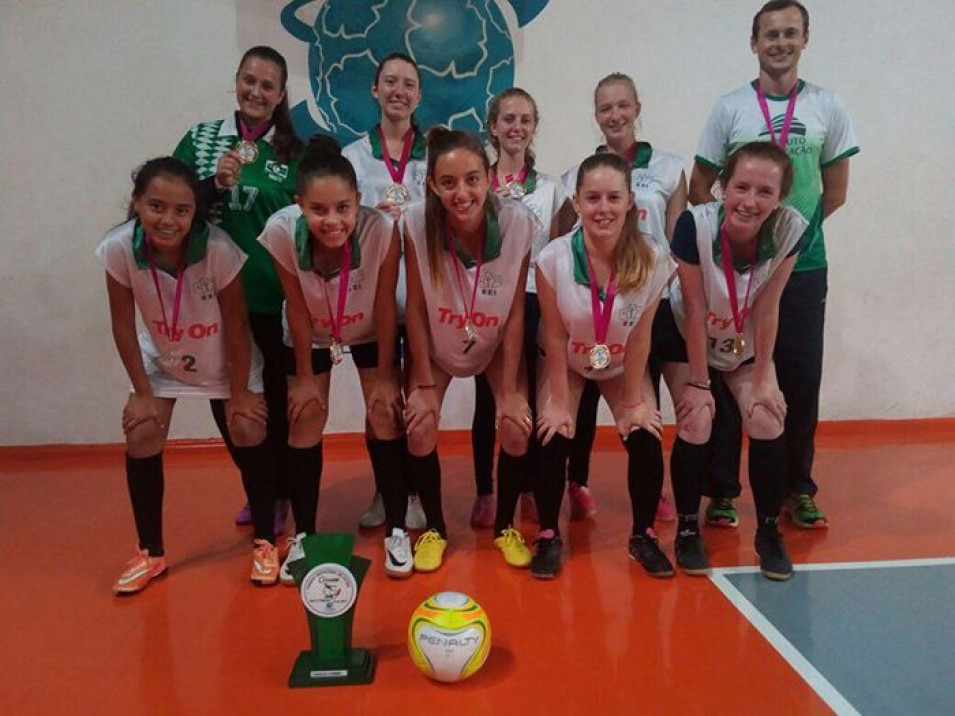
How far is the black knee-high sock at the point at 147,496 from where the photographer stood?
2.35 m

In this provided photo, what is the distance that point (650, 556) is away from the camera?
241 centimetres

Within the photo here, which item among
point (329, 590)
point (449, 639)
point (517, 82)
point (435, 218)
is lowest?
Result: point (449, 639)

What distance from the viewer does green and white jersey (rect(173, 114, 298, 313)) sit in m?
2.45

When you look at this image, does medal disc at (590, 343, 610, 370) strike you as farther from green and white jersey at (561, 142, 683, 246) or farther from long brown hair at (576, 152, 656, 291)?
green and white jersey at (561, 142, 683, 246)

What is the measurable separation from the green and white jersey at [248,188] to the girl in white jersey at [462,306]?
505mm

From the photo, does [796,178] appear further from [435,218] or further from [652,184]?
[435,218]

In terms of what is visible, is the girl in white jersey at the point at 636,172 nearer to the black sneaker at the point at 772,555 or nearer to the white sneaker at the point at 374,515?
the black sneaker at the point at 772,555

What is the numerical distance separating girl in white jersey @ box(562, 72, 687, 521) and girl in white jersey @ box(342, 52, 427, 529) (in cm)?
60

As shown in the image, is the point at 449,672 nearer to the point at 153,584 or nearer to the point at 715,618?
the point at 715,618

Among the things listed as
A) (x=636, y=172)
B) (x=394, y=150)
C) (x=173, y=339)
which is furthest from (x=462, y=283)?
(x=173, y=339)

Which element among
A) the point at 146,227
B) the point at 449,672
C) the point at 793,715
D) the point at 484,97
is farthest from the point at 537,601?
the point at 484,97

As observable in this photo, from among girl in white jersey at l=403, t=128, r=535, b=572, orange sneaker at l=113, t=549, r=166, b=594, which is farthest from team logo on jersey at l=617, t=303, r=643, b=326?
orange sneaker at l=113, t=549, r=166, b=594

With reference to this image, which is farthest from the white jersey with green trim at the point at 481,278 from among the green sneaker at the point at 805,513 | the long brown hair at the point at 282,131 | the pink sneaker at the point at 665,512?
the green sneaker at the point at 805,513

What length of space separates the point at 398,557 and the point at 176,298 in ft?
3.65
